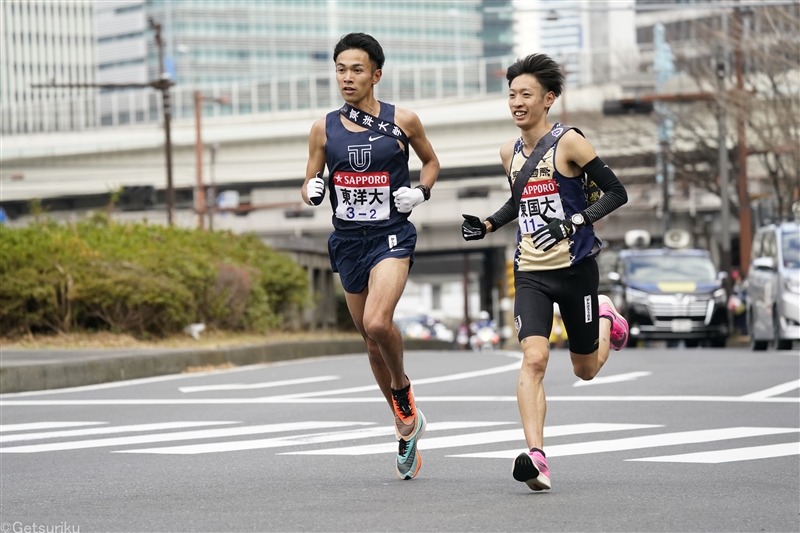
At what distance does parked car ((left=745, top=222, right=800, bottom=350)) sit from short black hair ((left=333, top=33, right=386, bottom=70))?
1387cm

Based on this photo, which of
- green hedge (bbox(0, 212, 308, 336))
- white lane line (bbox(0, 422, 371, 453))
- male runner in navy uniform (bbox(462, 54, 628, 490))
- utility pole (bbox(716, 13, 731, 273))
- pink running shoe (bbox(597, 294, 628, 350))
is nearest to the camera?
male runner in navy uniform (bbox(462, 54, 628, 490))

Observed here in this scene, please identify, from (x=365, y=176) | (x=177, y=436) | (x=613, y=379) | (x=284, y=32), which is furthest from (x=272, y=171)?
(x=284, y=32)

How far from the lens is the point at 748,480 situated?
21.9 feet

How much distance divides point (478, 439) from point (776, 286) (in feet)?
41.8

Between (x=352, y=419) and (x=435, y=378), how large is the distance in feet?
15.6

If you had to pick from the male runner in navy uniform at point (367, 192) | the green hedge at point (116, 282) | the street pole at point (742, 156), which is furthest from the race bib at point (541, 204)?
the street pole at point (742, 156)

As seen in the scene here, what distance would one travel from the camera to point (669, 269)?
26562 millimetres

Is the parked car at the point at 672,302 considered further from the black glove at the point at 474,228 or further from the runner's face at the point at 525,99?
the runner's face at the point at 525,99

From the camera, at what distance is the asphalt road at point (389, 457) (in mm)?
5625

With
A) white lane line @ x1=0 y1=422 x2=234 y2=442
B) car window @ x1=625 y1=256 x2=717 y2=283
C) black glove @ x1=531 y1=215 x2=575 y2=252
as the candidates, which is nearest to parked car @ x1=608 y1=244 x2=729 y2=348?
car window @ x1=625 y1=256 x2=717 y2=283

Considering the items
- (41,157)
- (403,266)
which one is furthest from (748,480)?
(41,157)

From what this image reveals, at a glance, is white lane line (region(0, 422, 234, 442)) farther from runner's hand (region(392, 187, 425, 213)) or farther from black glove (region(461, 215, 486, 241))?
black glove (region(461, 215, 486, 241))

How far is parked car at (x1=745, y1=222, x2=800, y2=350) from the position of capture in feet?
66.0

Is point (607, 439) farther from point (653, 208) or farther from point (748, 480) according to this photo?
point (653, 208)
